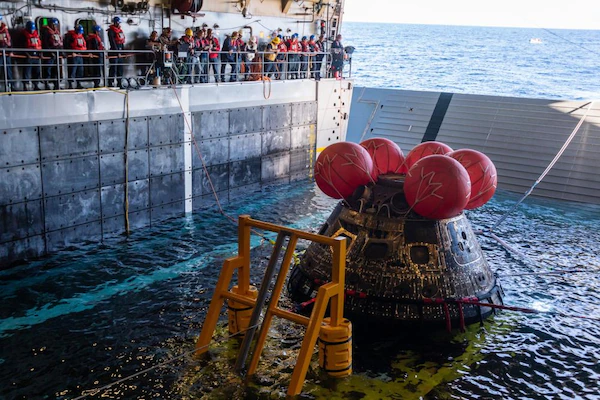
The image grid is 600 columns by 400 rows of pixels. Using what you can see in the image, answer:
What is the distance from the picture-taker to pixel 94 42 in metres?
16.5

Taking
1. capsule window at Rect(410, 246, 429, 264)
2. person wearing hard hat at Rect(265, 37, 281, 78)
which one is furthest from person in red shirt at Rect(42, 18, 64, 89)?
capsule window at Rect(410, 246, 429, 264)

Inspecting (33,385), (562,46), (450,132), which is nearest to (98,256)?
(33,385)

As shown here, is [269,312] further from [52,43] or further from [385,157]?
[52,43]

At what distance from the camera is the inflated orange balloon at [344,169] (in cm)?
1176

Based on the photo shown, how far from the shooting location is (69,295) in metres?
12.7

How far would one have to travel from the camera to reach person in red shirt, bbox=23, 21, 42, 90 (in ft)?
48.6

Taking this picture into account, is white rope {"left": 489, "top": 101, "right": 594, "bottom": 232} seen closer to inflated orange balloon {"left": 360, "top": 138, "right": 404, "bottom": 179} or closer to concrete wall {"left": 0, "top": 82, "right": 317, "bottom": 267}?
inflated orange balloon {"left": 360, "top": 138, "right": 404, "bottom": 179}

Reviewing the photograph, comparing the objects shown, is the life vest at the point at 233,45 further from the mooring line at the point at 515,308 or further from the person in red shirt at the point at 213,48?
the mooring line at the point at 515,308

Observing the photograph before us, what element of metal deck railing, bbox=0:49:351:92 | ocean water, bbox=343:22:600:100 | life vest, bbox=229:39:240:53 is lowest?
ocean water, bbox=343:22:600:100

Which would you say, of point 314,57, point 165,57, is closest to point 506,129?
point 314,57

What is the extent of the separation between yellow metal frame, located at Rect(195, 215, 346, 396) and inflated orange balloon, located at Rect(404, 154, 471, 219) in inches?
94.7

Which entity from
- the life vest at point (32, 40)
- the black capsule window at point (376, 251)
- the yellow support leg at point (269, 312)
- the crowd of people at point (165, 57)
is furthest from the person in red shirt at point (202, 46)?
the yellow support leg at point (269, 312)

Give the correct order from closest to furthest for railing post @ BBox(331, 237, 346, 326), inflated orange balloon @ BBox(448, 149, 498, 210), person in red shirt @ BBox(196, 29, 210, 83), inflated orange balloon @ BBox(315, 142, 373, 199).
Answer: railing post @ BBox(331, 237, 346, 326)
inflated orange balloon @ BBox(315, 142, 373, 199)
inflated orange balloon @ BBox(448, 149, 498, 210)
person in red shirt @ BBox(196, 29, 210, 83)

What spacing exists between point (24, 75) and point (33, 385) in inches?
363
